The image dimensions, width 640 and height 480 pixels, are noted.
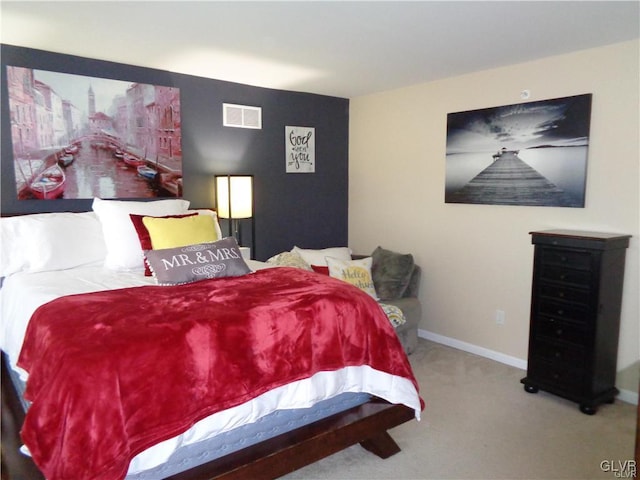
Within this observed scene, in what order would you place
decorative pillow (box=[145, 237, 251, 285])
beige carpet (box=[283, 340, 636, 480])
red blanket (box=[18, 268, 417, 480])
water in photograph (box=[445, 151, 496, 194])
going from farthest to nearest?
1. water in photograph (box=[445, 151, 496, 194])
2. decorative pillow (box=[145, 237, 251, 285])
3. beige carpet (box=[283, 340, 636, 480])
4. red blanket (box=[18, 268, 417, 480])

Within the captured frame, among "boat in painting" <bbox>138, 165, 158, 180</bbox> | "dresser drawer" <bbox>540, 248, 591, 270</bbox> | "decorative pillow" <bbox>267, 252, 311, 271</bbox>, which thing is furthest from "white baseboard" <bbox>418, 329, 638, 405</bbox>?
"boat in painting" <bbox>138, 165, 158, 180</bbox>

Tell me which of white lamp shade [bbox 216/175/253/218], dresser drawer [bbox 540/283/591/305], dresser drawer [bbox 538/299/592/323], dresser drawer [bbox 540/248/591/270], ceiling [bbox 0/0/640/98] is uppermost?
ceiling [bbox 0/0/640/98]

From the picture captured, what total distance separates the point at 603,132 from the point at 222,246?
254 centimetres

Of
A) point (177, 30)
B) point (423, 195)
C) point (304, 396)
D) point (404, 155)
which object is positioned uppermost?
point (177, 30)

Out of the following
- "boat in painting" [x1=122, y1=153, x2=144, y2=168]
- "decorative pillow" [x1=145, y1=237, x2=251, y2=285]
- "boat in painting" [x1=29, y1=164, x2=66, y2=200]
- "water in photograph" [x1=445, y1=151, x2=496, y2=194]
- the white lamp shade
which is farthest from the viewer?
the white lamp shade

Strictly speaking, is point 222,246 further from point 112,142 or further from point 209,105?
point 209,105

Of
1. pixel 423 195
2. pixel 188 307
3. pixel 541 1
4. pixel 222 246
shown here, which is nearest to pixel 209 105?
pixel 222 246

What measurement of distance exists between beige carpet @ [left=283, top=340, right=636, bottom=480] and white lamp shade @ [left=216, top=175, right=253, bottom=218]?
6.35ft

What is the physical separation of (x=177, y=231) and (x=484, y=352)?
2.59 metres

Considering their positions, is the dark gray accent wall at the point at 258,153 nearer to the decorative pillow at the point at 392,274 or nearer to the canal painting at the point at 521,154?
the decorative pillow at the point at 392,274

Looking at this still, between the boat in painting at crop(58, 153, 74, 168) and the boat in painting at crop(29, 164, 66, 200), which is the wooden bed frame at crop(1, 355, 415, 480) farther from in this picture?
the boat in painting at crop(58, 153, 74, 168)

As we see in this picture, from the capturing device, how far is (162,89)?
3545mm

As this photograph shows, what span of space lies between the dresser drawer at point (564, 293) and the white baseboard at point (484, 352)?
0.72 metres

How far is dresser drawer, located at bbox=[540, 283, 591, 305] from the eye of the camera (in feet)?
9.23
